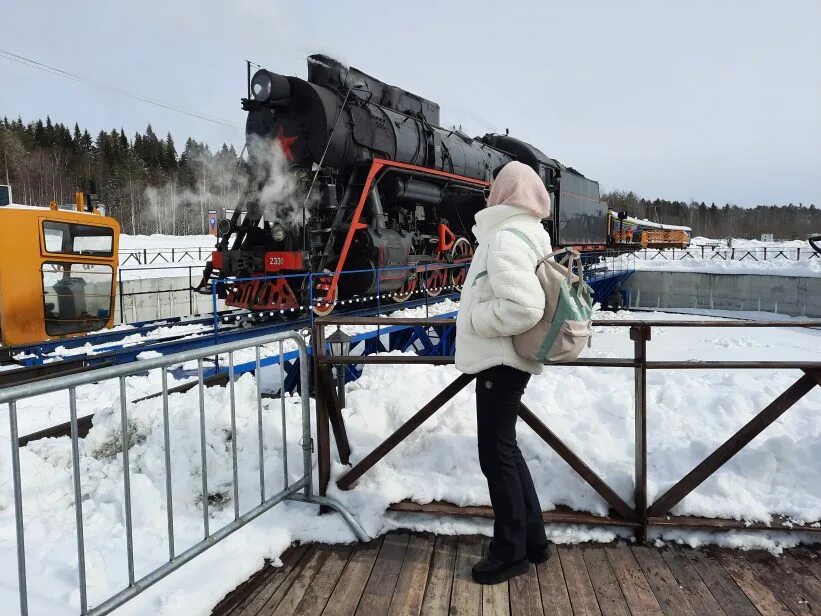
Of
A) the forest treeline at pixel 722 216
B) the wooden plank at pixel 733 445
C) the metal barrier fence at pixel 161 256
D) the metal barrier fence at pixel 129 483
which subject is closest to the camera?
the metal barrier fence at pixel 129 483

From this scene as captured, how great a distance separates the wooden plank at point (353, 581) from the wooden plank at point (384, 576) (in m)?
0.03

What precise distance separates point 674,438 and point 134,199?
195 ft

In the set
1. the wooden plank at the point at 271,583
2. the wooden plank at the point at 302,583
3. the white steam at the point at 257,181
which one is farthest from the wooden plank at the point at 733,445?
the white steam at the point at 257,181

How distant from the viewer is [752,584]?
2564 mm

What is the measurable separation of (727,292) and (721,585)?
78.5 ft

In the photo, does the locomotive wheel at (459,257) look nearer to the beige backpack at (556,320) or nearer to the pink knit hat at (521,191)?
the pink knit hat at (521,191)

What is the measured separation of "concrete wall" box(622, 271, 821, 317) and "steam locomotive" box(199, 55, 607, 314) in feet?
56.9

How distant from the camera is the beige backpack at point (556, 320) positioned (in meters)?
2.30

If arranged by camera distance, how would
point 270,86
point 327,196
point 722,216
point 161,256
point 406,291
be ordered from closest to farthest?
point 270,86 < point 327,196 < point 406,291 < point 161,256 < point 722,216

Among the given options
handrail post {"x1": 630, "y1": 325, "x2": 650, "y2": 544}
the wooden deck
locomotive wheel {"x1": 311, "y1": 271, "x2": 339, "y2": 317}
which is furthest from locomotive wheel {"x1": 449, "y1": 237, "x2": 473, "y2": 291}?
the wooden deck

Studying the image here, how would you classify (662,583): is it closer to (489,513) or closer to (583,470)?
(583,470)

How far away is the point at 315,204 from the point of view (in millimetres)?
8984

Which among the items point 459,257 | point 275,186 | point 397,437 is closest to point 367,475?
point 397,437

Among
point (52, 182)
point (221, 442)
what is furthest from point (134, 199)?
point (221, 442)
